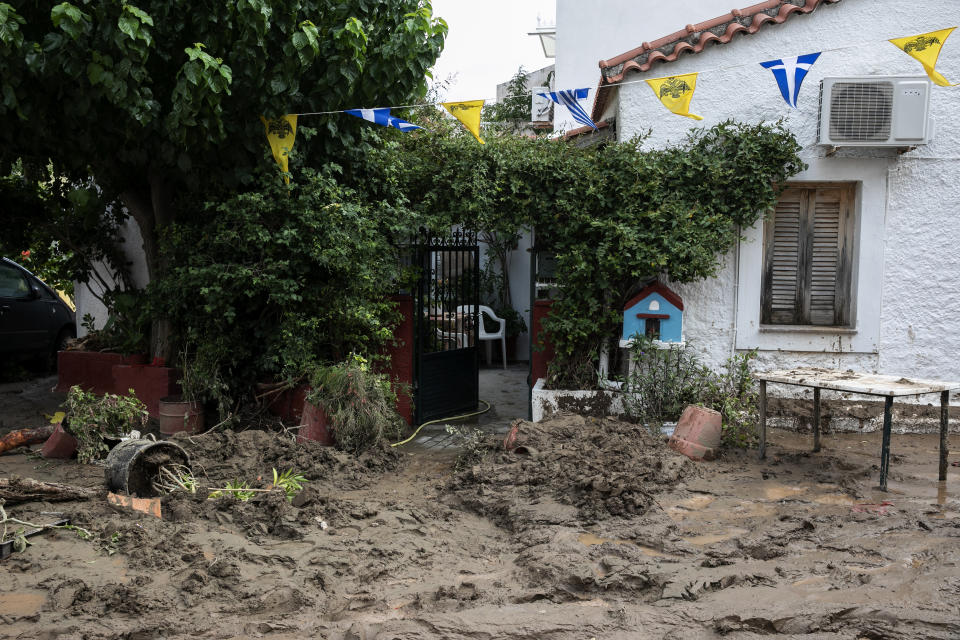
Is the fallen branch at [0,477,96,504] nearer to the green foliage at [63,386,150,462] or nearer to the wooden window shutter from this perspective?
the green foliage at [63,386,150,462]

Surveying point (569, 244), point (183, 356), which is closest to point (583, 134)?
point (569, 244)

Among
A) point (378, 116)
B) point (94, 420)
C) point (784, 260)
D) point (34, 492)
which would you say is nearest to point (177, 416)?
point (94, 420)

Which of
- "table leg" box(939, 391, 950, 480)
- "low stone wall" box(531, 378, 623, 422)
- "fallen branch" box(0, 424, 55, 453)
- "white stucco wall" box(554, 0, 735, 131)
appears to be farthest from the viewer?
"white stucco wall" box(554, 0, 735, 131)

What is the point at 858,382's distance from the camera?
5625mm

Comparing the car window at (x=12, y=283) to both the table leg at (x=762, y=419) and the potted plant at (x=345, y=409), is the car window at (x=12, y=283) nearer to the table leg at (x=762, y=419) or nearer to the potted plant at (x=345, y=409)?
the potted plant at (x=345, y=409)

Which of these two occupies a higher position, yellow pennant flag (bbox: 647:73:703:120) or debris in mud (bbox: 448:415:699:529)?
yellow pennant flag (bbox: 647:73:703:120)

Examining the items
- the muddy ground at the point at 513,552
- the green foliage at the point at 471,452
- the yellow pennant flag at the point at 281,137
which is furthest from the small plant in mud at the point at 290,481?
the yellow pennant flag at the point at 281,137

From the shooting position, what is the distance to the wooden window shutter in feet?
24.7

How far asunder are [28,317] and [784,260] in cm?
1003

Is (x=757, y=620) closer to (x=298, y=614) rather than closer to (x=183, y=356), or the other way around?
(x=298, y=614)

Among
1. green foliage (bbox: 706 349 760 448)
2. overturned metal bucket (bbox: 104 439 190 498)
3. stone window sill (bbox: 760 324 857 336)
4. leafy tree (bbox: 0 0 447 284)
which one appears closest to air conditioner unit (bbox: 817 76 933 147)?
stone window sill (bbox: 760 324 857 336)

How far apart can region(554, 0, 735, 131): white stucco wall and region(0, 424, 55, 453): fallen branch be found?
9109 mm

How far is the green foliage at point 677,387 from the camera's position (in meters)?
7.08

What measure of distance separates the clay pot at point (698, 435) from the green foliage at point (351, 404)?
8.71 feet
